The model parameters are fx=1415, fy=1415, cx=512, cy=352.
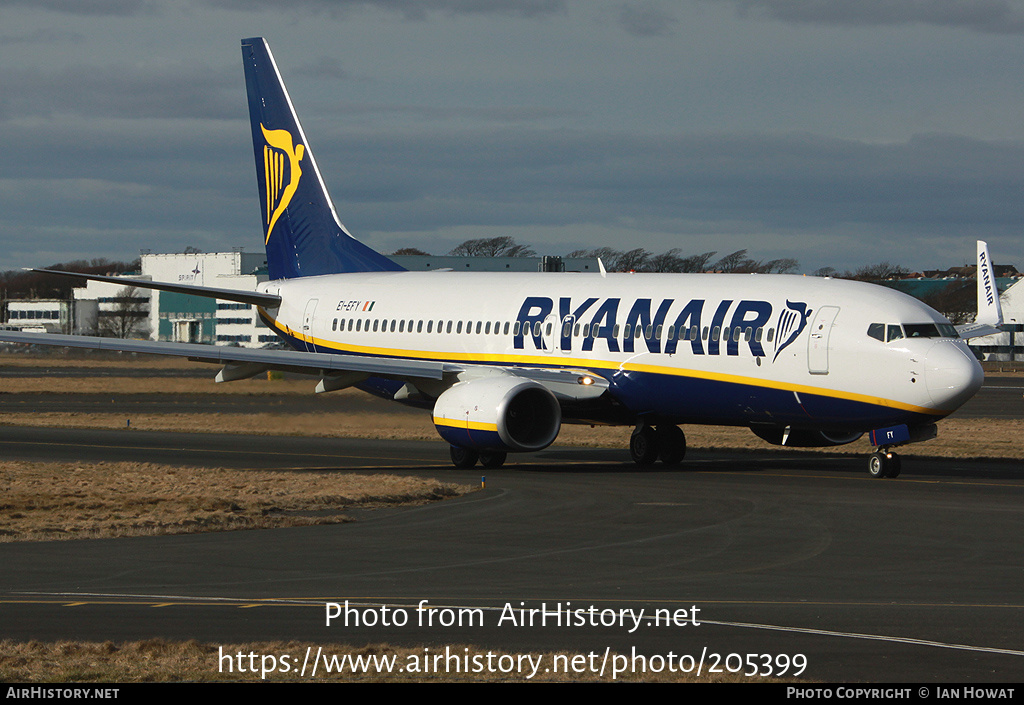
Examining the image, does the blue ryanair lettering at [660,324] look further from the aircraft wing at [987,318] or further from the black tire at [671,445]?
the aircraft wing at [987,318]

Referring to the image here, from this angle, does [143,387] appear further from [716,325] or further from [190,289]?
[716,325]

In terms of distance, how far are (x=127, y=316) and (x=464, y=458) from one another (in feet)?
346

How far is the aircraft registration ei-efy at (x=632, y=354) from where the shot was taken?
28.0 metres

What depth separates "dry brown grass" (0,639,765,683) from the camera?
10570mm

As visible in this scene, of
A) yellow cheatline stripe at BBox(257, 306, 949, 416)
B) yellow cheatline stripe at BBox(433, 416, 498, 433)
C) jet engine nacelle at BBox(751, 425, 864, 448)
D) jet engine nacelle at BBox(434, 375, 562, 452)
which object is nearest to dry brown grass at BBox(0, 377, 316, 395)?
yellow cheatline stripe at BBox(257, 306, 949, 416)

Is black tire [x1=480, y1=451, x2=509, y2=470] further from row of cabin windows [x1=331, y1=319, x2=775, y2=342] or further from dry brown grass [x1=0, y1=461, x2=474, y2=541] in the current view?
dry brown grass [x1=0, y1=461, x2=474, y2=541]

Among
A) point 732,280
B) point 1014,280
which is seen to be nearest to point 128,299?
point 1014,280

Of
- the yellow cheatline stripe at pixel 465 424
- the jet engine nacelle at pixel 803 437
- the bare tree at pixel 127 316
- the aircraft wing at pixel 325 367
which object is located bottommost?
the bare tree at pixel 127 316

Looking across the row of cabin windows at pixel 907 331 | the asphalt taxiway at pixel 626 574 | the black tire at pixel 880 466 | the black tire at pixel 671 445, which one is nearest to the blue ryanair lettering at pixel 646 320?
the black tire at pixel 671 445

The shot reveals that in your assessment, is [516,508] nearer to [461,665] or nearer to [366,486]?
[366,486]

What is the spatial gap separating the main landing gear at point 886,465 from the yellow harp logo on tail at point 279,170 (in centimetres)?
1995

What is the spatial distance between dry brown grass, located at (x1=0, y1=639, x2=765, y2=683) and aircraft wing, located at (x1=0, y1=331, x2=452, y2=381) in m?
19.8

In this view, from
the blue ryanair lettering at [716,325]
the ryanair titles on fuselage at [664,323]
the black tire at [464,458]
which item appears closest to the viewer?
the ryanair titles on fuselage at [664,323]

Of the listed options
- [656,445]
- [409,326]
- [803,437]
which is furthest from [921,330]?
[409,326]
